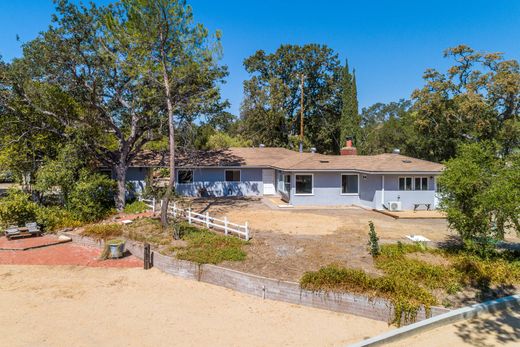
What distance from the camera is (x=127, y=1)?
15.6 meters

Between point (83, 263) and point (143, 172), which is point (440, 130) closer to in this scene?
point (143, 172)

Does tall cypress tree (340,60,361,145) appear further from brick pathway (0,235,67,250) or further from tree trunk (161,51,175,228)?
brick pathway (0,235,67,250)

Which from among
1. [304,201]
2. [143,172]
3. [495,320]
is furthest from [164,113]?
[495,320]

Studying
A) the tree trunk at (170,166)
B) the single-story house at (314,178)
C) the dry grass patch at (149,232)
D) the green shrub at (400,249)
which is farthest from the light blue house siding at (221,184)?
the green shrub at (400,249)

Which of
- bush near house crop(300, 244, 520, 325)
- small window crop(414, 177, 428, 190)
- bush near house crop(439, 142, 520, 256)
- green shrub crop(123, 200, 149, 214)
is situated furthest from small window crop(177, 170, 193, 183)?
bush near house crop(439, 142, 520, 256)

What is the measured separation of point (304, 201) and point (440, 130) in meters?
19.0

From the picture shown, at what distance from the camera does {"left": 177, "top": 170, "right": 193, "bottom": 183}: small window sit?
82.5 ft

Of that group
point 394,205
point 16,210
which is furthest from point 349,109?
point 16,210

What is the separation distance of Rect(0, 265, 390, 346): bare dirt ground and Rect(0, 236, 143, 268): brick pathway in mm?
1478

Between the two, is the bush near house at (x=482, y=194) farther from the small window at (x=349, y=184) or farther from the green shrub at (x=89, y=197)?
the green shrub at (x=89, y=197)

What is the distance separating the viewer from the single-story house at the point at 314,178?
20109 mm

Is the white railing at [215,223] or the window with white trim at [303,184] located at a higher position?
the window with white trim at [303,184]

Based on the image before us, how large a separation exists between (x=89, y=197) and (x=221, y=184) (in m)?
10.2

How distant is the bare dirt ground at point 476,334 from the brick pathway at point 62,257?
971 cm
